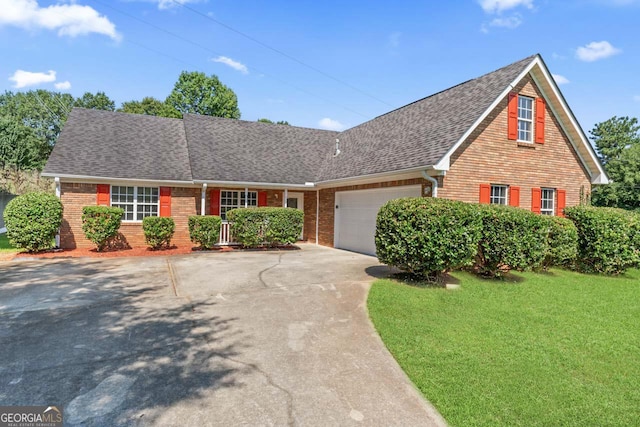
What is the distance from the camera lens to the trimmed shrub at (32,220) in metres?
11.8

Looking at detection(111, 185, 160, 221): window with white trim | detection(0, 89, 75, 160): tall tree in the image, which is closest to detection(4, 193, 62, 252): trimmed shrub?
detection(111, 185, 160, 221): window with white trim

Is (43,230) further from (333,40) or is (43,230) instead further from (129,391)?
(333,40)

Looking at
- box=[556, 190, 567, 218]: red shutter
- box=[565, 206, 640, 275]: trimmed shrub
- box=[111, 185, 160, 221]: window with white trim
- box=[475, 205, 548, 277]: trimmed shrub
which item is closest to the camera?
box=[475, 205, 548, 277]: trimmed shrub

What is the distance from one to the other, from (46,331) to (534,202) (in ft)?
45.4

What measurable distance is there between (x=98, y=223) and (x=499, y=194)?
46.8 feet

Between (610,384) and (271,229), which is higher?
(271,229)

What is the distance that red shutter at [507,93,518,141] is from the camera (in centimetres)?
1170

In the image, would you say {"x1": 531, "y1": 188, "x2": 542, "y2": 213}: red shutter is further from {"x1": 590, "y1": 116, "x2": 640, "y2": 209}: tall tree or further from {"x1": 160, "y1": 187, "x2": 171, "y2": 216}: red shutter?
{"x1": 590, "y1": 116, "x2": 640, "y2": 209}: tall tree

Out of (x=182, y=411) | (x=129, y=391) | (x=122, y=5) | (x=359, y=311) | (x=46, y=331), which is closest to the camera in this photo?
(x=182, y=411)

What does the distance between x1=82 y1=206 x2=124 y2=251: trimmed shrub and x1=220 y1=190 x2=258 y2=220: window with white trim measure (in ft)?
15.1

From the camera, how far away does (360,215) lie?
14.2 m

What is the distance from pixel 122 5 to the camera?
12.7 metres

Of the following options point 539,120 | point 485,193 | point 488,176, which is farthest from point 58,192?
point 539,120

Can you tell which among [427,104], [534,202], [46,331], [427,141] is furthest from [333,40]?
[46,331]
